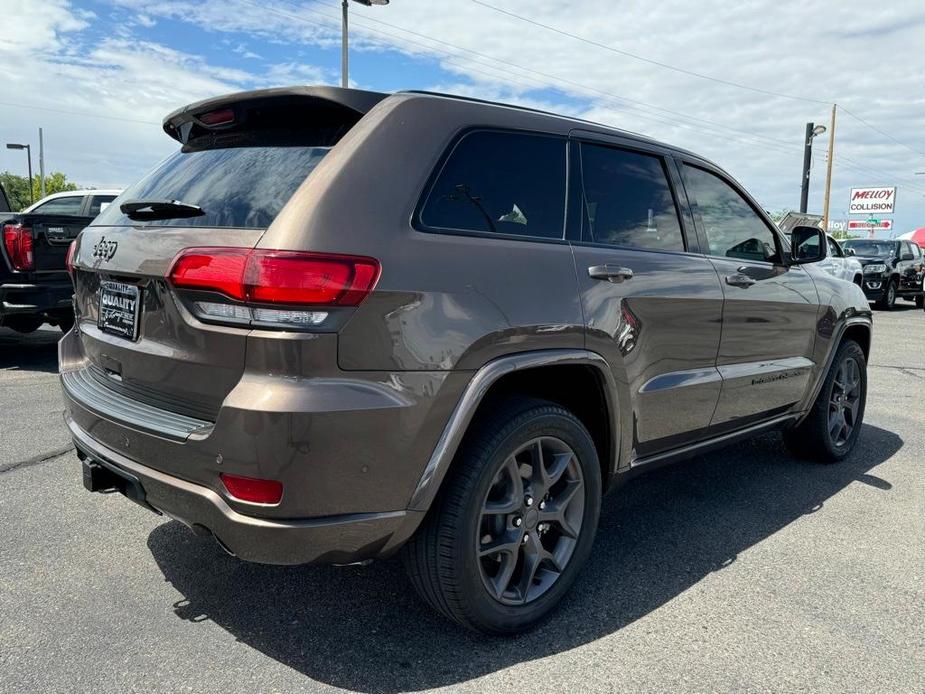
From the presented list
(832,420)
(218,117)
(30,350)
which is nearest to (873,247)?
(832,420)

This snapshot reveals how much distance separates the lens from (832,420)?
477cm

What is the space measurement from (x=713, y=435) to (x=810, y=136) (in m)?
24.5

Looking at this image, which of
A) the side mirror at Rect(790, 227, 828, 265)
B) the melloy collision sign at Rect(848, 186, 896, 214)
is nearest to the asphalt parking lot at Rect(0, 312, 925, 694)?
the side mirror at Rect(790, 227, 828, 265)

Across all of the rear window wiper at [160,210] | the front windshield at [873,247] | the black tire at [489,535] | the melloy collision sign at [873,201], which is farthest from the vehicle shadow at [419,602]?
the melloy collision sign at [873,201]

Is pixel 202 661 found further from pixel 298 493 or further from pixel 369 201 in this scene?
pixel 369 201

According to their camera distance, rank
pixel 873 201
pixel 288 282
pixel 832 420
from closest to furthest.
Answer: pixel 288 282 → pixel 832 420 → pixel 873 201

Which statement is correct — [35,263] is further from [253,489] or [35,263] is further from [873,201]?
[873,201]

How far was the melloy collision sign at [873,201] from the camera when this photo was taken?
64.1 meters

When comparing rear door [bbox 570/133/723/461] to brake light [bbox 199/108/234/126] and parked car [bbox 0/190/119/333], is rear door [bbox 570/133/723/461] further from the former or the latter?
parked car [bbox 0/190/119/333]

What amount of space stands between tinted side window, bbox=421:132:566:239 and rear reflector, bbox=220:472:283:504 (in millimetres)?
906

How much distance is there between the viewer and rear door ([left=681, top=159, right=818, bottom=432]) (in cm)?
360

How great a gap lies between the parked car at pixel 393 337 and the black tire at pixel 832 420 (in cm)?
167

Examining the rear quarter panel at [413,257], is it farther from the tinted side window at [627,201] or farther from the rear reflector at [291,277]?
the tinted side window at [627,201]

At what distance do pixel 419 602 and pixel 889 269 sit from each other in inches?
757
